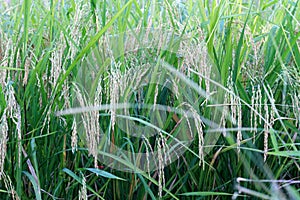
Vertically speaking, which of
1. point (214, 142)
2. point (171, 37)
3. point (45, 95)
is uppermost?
point (171, 37)

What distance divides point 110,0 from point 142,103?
0.45 meters

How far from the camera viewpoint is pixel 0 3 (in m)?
2.41

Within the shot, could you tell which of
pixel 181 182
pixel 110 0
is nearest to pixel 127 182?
pixel 181 182

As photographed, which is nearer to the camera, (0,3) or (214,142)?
(214,142)

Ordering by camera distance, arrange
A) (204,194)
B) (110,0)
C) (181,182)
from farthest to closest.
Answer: (110,0) < (181,182) < (204,194)

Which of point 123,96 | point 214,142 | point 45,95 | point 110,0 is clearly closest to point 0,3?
point 110,0

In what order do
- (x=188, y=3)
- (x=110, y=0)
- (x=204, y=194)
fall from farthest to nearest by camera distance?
(x=188, y=3) < (x=110, y=0) < (x=204, y=194)

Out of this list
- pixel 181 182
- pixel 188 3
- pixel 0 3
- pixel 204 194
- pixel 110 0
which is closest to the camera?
pixel 204 194

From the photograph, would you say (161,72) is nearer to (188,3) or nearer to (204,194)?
(204,194)

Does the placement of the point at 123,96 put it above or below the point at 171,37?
below

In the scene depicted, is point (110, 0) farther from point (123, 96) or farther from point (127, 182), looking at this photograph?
point (127, 182)

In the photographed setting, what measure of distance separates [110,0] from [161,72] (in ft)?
1.41

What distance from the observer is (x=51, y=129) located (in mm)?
1424

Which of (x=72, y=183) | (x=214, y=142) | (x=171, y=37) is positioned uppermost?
(x=171, y=37)
